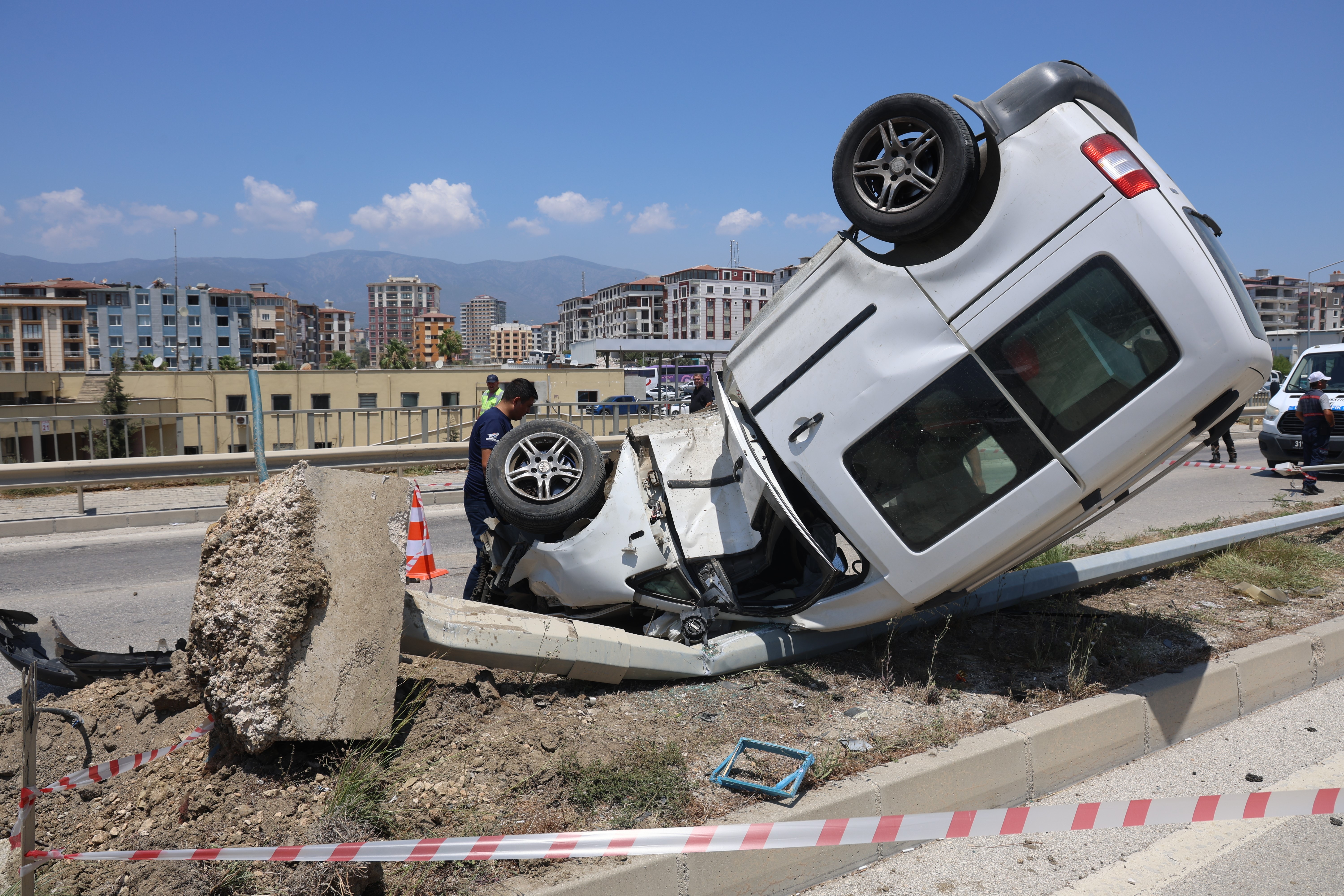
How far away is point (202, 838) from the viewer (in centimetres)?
280

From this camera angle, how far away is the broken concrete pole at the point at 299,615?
2.99 m

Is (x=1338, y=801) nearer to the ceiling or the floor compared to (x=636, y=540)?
nearer to the floor

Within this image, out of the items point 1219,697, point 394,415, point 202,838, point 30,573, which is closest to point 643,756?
point 202,838

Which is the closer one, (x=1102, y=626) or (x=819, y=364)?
(x=819, y=364)

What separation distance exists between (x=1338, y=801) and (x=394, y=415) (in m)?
15.1

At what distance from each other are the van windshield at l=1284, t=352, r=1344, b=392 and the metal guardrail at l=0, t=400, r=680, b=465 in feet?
40.4

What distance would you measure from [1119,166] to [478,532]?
3978 millimetres

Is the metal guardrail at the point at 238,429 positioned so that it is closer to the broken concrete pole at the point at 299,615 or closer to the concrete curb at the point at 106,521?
the concrete curb at the point at 106,521

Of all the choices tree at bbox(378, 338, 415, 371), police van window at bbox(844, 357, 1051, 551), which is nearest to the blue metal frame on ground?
police van window at bbox(844, 357, 1051, 551)

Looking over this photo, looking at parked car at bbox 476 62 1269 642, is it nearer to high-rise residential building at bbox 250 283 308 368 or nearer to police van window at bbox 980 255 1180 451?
police van window at bbox 980 255 1180 451

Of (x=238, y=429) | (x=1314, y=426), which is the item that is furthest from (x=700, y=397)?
(x=238, y=429)

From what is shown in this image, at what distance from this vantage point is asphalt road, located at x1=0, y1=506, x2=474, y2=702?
20.0ft

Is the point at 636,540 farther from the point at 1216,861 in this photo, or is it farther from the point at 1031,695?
the point at 1216,861

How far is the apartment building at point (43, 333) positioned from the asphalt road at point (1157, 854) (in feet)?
534
